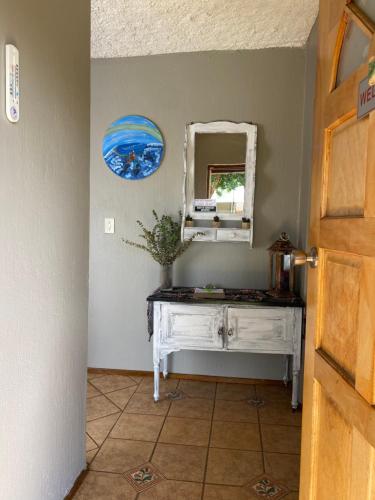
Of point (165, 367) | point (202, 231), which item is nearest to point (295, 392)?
point (165, 367)

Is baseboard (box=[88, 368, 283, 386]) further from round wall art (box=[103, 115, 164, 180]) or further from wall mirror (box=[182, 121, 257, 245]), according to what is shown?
round wall art (box=[103, 115, 164, 180])

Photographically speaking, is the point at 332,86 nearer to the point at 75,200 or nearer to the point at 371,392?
the point at 371,392

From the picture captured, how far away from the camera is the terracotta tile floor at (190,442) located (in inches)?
67.5

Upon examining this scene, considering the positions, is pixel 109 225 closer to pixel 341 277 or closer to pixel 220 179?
pixel 220 179

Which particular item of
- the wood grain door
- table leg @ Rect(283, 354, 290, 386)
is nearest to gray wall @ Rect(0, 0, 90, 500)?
the wood grain door

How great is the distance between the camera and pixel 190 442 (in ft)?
6.79

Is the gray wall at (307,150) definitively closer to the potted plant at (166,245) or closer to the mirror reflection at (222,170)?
the mirror reflection at (222,170)

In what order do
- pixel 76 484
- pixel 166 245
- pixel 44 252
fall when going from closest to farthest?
pixel 44 252 < pixel 76 484 < pixel 166 245

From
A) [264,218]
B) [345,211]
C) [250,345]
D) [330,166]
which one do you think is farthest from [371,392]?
[264,218]

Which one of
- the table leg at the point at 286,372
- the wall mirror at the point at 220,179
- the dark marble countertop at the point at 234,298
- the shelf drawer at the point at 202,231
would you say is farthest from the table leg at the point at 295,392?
the shelf drawer at the point at 202,231

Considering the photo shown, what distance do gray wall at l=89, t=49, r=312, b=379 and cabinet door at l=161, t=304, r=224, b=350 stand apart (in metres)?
0.42

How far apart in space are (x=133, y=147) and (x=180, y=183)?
0.43m

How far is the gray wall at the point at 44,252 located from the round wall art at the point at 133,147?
1154 millimetres

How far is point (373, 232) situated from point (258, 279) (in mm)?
2057
